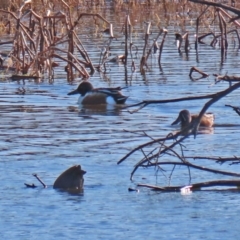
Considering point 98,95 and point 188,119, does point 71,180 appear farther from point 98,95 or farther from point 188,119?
point 98,95

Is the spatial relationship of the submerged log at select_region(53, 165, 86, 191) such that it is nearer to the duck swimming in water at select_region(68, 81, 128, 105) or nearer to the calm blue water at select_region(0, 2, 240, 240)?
the calm blue water at select_region(0, 2, 240, 240)

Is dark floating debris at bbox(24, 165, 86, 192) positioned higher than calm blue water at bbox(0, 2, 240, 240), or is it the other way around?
dark floating debris at bbox(24, 165, 86, 192)

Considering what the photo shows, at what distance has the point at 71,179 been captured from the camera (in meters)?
7.75

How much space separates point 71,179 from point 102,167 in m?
0.84

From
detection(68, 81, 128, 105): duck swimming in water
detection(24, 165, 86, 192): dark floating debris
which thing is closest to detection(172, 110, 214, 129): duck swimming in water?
detection(68, 81, 128, 105): duck swimming in water

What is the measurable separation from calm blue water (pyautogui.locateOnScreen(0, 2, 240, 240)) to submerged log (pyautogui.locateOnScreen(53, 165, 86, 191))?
0.08 m

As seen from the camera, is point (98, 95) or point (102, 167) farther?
point (98, 95)

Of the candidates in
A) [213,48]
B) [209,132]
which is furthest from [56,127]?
[213,48]

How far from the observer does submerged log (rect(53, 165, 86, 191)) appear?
7.75 metres

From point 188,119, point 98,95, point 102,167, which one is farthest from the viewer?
point 98,95

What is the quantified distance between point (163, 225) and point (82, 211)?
28.5 inches

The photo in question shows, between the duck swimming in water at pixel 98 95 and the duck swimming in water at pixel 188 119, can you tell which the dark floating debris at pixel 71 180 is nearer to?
the duck swimming in water at pixel 188 119

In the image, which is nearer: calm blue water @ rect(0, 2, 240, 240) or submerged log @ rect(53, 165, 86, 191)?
calm blue water @ rect(0, 2, 240, 240)

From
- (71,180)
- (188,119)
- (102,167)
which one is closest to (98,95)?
(188,119)
